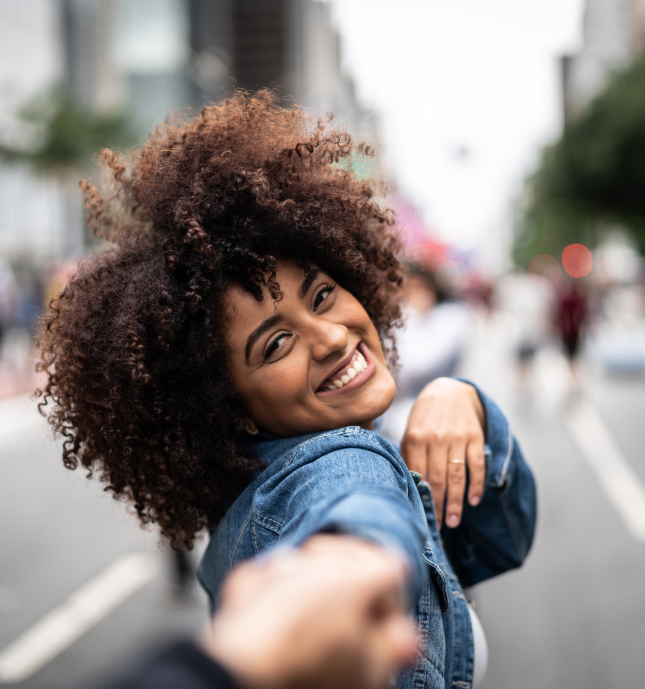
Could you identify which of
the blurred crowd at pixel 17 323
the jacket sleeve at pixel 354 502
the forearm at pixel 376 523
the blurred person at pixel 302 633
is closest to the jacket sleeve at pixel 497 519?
the jacket sleeve at pixel 354 502

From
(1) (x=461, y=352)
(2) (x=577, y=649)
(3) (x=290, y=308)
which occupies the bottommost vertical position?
(2) (x=577, y=649)

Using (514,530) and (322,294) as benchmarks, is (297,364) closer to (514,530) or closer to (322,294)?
(322,294)

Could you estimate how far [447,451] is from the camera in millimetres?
1581

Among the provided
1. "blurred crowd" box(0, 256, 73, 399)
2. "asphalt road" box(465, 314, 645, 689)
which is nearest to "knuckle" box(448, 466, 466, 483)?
"asphalt road" box(465, 314, 645, 689)

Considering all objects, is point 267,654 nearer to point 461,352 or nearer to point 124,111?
point 461,352

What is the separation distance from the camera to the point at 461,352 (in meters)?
3.58

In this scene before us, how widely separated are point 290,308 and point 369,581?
74 cm

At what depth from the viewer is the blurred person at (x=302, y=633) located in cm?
63

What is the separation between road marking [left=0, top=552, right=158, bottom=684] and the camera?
11.4 ft

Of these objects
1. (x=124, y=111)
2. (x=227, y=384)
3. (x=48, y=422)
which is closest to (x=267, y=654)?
(x=227, y=384)

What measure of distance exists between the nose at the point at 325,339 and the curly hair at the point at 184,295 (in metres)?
0.10

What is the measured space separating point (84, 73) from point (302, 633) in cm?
5703

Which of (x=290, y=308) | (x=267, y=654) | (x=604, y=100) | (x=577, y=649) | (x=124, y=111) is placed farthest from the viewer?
(x=124, y=111)

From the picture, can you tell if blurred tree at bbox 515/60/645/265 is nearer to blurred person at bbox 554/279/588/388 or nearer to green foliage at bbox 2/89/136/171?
blurred person at bbox 554/279/588/388
